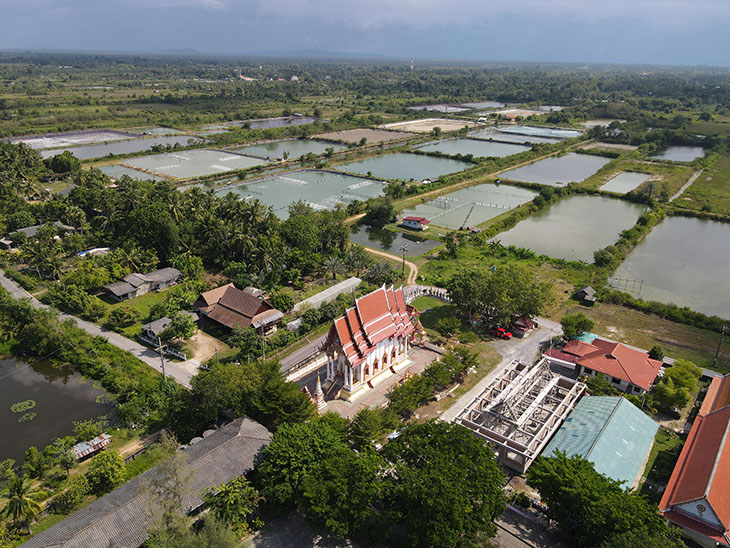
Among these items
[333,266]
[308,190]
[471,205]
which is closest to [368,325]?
[333,266]

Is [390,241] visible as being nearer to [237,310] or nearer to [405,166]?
[237,310]

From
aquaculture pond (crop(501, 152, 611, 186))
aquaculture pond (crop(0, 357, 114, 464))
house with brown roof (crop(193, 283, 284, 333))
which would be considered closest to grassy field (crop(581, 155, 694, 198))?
aquaculture pond (crop(501, 152, 611, 186))

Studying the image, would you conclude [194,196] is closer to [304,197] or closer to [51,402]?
[304,197]

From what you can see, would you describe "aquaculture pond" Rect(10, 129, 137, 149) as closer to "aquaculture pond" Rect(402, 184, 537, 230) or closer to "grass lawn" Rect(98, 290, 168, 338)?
"grass lawn" Rect(98, 290, 168, 338)

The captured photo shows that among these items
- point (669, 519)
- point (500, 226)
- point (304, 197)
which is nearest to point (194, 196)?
point (304, 197)

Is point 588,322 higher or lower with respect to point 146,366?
higher

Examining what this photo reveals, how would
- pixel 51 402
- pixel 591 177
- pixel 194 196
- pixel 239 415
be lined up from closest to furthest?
pixel 239 415 → pixel 51 402 → pixel 194 196 → pixel 591 177
